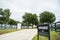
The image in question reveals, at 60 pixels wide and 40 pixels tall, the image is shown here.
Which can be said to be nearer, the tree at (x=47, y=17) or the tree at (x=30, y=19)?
the tree at (x=47, y=17)

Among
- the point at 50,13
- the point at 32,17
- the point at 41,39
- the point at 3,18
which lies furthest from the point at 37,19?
the point at 41,39

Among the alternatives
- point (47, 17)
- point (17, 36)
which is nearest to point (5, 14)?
point (47, 17)

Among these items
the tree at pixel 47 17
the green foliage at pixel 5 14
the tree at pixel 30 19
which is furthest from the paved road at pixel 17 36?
the tree at pixel 47 17

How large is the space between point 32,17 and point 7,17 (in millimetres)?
21782

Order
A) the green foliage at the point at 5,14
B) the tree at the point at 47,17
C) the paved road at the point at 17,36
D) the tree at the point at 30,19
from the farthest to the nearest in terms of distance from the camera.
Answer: the tree at the point at 30,19 < the tree at the point at 47,17 < the green foliage at the point at 5,14 < the paved road at the point at 17,36

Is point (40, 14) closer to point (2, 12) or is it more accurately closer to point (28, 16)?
point (28, 16)

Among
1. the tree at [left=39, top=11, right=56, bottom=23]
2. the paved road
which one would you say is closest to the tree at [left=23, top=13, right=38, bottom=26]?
the tree at [left=39, top=11, right=56, bottom=23]

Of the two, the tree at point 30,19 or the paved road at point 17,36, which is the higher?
the tree at point 30,19

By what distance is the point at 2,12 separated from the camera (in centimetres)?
6366

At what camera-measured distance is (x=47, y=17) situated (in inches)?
3226

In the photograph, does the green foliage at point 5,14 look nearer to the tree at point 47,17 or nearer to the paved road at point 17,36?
the tree at point 47,17

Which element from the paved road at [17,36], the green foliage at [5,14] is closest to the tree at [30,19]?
the green foliage at [5,14]

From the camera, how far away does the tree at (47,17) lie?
7982cm

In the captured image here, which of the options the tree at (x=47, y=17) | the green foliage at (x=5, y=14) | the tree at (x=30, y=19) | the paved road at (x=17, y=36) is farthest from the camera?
the tree at (x=30, y=19)
